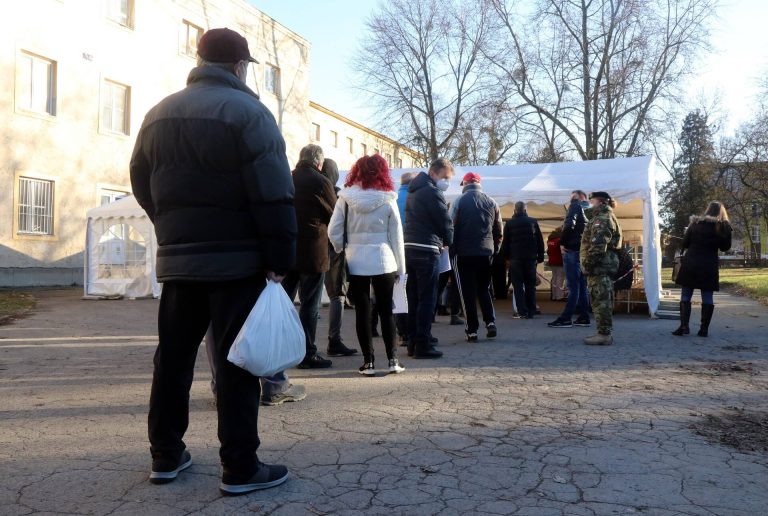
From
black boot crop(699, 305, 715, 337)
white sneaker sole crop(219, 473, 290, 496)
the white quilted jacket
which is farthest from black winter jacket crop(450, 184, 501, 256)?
white sneaker sole crop(219, 473, 290, 496)

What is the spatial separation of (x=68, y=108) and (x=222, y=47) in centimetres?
1962

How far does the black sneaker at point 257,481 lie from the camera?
2.83 meters

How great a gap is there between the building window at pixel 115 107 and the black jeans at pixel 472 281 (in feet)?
57.3

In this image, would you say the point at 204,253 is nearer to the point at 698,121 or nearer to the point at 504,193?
the point at 504,193

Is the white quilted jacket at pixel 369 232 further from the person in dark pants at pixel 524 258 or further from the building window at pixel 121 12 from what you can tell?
the building window at pixel 121 12

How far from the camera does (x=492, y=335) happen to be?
8039 millimetres

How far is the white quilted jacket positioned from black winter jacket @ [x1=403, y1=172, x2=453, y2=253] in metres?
0.95

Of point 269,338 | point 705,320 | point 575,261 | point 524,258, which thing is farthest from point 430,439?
point 524,258

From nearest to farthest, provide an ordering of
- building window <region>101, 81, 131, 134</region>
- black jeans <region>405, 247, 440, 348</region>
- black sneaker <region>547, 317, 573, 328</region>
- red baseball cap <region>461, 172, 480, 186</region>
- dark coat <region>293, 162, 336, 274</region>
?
dark coat <region>293, 162, 336, 274</region> < black jeans <region>405, 247, 440, 348</region> < red baseball cap <region>461, 172, 480, 186</region> < black sneaker <region>547, 317, 573, 328</region> < building window <region>101, 81, 131, 134</region>

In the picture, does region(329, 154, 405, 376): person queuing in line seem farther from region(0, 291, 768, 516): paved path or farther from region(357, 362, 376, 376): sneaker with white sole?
region(0, 291, 768, 516): paved path

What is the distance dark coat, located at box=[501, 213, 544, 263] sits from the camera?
36.7 feet

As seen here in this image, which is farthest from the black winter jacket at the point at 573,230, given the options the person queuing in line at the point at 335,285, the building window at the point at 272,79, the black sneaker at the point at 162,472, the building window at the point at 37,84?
the building window at the point at 272,79

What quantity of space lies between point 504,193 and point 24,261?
14392 millimetres

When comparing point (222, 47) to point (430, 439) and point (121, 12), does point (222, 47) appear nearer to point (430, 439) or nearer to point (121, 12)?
point (430, 439)
